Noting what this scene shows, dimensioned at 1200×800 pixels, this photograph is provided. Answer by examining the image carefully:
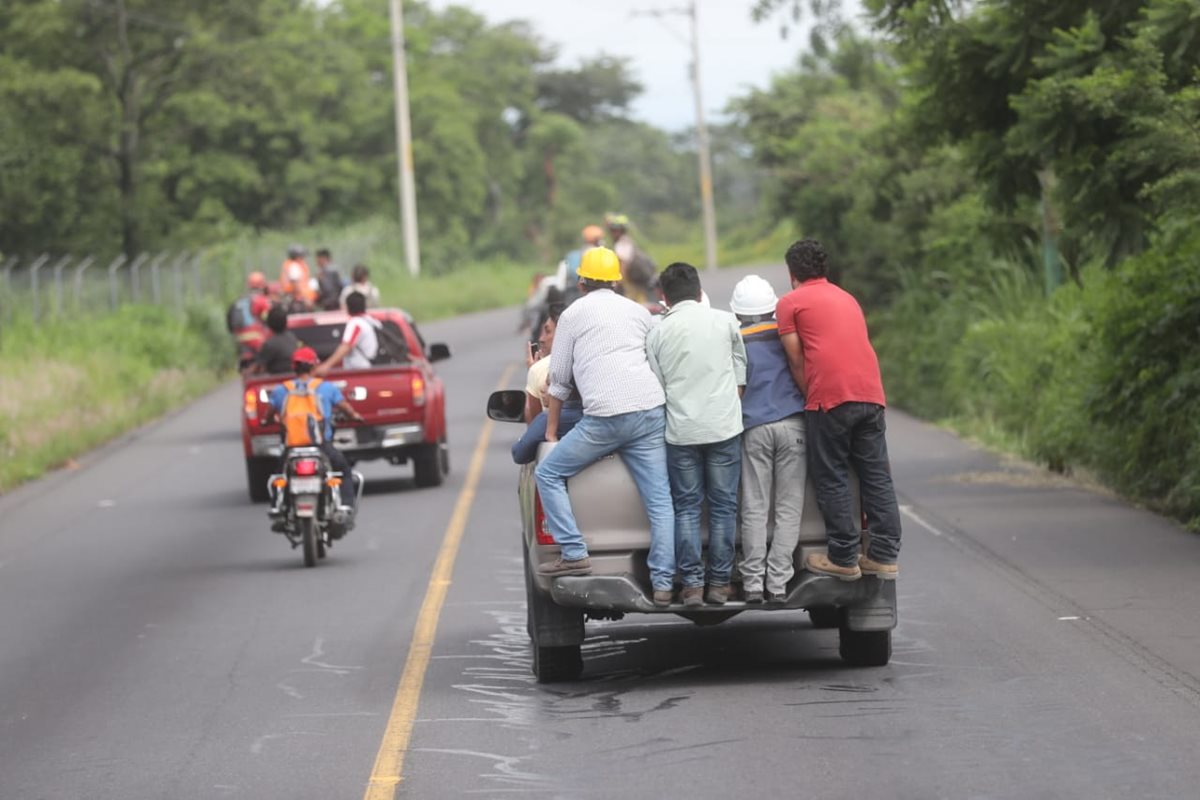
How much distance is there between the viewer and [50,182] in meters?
53.1

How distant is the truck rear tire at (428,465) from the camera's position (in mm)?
21047

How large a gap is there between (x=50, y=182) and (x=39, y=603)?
40031mm

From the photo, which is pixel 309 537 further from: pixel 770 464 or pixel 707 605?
pixel 770 464

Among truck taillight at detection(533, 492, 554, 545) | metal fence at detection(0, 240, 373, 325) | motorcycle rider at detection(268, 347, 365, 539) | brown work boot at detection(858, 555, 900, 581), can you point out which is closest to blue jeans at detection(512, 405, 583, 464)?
truck taillight at detection(533, 492, 554, 545)

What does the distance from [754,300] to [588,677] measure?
2044 millimetres

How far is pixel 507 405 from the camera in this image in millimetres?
11125

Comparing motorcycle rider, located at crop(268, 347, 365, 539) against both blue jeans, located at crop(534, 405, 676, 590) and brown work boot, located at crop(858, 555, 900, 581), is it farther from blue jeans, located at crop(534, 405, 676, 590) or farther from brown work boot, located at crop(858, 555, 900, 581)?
brown work boot, located at crop(858, 555, 900, 581)

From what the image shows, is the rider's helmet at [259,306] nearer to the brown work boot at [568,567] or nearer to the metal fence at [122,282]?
the metal fence at [122,282]

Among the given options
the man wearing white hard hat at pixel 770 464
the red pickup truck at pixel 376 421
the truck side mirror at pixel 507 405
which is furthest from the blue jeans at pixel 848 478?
the red pickup truck at pixel 376 421

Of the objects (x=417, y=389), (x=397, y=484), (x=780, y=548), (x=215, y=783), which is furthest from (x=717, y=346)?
(x=397, y=484)

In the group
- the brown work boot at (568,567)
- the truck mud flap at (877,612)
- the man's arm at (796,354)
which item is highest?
the man's arm at (796,354)

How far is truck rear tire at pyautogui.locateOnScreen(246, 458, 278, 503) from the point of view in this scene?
20922mm

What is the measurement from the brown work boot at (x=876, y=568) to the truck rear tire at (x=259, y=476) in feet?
37.5

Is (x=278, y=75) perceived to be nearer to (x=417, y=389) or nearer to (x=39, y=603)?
(x=417, y=389)
